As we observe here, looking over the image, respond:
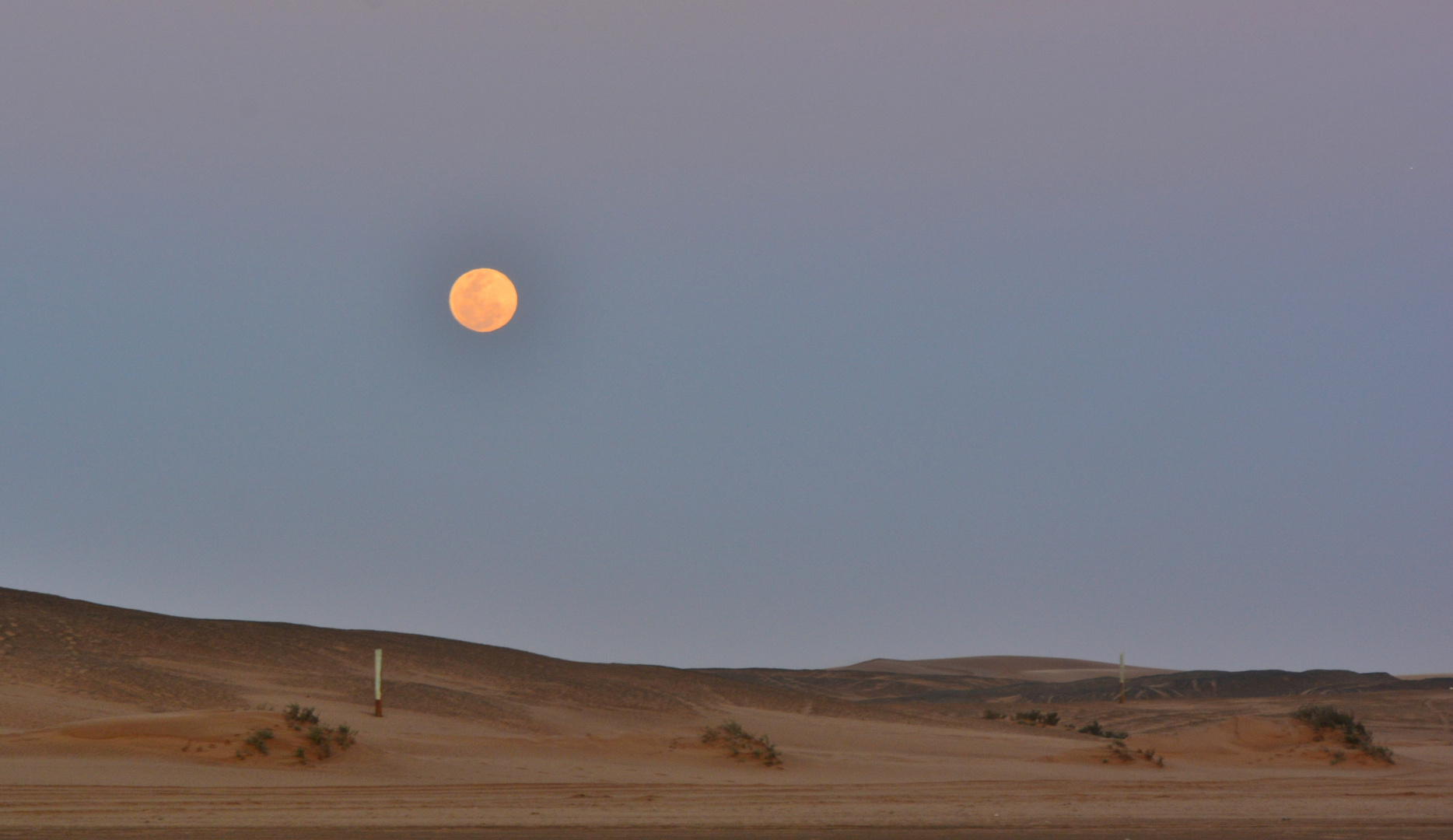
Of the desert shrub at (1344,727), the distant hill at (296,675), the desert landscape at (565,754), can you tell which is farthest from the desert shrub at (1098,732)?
the desert shrub at (1344,727)

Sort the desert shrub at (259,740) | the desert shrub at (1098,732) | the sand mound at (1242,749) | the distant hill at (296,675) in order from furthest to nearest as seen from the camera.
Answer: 1. the desert shrub at (1098,732)
2. the distant hill at (296,675)
3. the sand mound at (1242,749)
4. the desert shrub at (259,740)

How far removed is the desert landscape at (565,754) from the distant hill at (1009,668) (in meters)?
50.2

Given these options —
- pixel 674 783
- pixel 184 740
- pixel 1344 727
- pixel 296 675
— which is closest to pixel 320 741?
pixel 184 740

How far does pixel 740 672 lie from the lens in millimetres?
81062

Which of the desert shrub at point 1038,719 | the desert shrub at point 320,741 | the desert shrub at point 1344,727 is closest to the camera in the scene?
the desert shrub at point 320,741

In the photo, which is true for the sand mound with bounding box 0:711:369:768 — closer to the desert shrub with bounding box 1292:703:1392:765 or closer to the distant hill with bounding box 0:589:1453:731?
the distant hill with bounding box 0:589:1453:731

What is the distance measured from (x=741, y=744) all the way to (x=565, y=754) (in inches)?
121

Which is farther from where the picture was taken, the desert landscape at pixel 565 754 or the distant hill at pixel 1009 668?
the distant hill at pixel 1009 668

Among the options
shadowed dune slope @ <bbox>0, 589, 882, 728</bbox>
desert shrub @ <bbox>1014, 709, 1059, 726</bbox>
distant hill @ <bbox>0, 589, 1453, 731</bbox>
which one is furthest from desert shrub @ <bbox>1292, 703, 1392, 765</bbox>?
shadowed dune slope @ <bbox>0, 589, 882, 728</bbox>

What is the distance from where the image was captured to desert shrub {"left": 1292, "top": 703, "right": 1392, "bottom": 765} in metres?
22.5

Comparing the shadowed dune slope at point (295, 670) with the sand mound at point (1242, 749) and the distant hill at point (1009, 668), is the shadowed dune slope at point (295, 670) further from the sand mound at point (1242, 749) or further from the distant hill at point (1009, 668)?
the distant hill at point (1009, 668)

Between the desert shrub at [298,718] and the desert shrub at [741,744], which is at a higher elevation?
the desert shrub at [298,718]

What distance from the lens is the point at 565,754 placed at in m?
20.7

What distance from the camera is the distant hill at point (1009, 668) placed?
3629 inches
